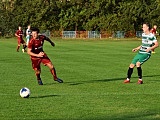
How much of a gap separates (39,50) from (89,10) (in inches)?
2617

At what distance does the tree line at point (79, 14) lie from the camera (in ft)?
252

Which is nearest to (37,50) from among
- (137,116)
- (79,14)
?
(137,116)

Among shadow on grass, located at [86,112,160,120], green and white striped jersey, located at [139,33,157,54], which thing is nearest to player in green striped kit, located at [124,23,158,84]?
green and white striped jersey, located at [139,33,157,54]

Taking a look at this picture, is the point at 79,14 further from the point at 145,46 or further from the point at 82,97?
the point at 82,97

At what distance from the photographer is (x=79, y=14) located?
81.2 metres

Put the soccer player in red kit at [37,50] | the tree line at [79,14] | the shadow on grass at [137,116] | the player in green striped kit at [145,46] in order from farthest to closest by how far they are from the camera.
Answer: the tree line at [79,14] → the player in green striped kit at [145,46] → the soccer player in red kit at [37,50] → the shadow on grass at [137,116]

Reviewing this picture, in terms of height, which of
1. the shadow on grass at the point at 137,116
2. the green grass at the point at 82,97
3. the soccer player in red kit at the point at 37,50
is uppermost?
the soccer player in red kit at the point at 37,50

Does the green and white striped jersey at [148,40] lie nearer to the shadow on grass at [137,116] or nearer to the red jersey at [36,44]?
the red jersey at [36,44]

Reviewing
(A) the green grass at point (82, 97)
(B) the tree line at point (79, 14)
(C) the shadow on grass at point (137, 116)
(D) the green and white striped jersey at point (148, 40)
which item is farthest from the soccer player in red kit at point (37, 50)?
(B) the tree line at point (79, 14)

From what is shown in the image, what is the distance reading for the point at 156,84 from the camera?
1442cm

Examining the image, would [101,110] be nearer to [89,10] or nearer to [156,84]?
[156,84]

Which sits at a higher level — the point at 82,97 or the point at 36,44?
the point at 36,44

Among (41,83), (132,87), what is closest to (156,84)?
(132,87)

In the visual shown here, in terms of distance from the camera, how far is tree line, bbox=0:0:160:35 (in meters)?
76.9
